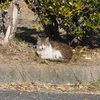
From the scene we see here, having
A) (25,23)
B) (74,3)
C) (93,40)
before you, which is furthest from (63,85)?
(25,23)

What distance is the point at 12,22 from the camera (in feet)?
29.5

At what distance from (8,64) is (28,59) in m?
0.81

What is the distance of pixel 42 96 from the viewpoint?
20.2 feet

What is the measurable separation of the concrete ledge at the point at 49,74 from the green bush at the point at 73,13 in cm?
116

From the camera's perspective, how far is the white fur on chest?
855 cm

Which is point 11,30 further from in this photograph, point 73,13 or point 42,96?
point 42,96

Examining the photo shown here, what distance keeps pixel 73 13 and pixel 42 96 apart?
9.43 ft

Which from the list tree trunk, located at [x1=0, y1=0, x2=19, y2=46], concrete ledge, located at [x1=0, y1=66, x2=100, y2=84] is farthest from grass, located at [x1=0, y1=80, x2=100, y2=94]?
tree trunk, located at [x1=0, y1=0, x2=19, y2=46]

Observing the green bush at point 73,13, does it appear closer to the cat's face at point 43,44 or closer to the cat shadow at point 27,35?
the cat's face at point 43,44

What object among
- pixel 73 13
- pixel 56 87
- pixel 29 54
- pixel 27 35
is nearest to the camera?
pixel 56 87

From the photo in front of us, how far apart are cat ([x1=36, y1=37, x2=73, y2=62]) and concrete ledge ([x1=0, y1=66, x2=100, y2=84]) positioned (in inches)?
27.5

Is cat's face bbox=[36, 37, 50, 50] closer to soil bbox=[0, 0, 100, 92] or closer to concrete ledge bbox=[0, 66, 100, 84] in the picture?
soil bbox=[0, 0, 100, 92]

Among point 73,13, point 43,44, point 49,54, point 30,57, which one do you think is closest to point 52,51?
point 49,54

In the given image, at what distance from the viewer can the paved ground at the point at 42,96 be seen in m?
5.99
